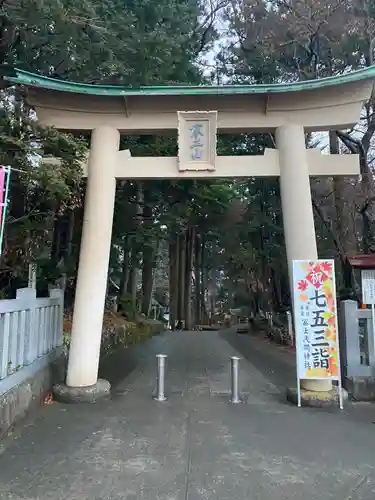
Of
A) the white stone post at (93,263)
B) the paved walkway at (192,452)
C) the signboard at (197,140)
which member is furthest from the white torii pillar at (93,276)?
the signboard at (197,140)

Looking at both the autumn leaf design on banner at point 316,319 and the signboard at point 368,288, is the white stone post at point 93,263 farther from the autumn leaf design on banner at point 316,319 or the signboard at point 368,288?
the signboard at point 368,288

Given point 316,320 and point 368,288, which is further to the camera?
point 368,288

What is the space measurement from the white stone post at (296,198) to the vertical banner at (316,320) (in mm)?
368

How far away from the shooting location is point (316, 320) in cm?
688

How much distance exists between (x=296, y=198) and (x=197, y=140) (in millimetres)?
2011

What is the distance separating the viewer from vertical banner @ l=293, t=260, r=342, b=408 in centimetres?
676

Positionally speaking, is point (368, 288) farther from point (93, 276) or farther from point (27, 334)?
point (27, 334)

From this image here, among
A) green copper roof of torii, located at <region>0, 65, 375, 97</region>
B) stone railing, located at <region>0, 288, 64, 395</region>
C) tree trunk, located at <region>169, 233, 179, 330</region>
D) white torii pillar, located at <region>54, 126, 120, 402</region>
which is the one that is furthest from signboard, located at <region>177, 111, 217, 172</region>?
tree trunk, located at <region>169, 233, 179, 330</region>

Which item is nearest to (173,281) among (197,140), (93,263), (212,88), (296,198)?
(93,263)

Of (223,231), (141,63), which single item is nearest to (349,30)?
(141,63)

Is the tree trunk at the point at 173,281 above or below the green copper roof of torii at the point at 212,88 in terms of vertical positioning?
below

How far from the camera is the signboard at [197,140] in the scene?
7.47 meters

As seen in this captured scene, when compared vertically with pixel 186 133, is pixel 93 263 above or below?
below

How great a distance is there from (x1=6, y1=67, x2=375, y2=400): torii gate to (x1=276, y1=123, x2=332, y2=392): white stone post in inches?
0.7
